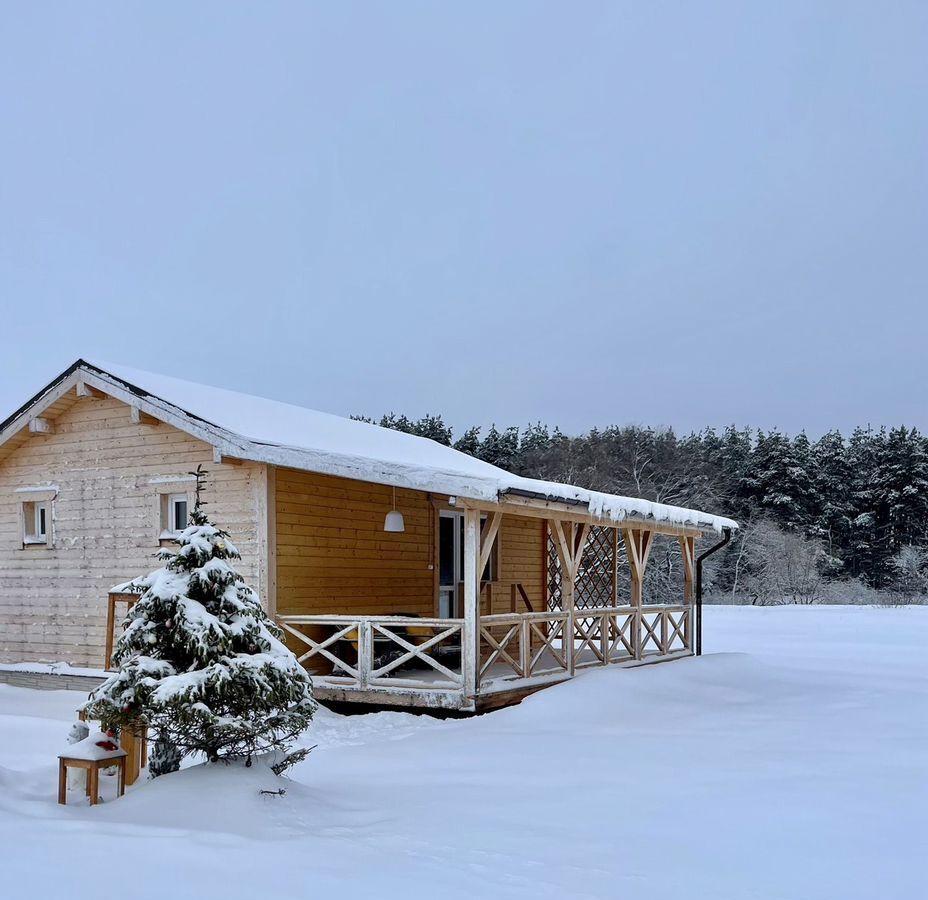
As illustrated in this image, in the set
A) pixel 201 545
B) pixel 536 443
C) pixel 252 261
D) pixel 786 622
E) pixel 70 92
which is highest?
pixel 70 92

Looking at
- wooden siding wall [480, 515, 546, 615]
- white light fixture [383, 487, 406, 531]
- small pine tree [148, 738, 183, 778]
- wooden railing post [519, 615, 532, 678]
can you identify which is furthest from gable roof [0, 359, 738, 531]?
small pine tree [148, 738, 183, 778]

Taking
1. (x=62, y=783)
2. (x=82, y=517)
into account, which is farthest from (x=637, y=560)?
(x=62, y=783)

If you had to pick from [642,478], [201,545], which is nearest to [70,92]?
[642,478]

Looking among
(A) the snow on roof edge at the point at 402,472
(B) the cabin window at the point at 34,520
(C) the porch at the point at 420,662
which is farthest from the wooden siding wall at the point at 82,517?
(C) the porch at the point at 420,662

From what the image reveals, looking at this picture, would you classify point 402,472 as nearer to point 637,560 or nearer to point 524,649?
point 524,649

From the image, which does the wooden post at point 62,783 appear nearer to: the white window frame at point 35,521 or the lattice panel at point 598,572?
the white window frame at point 35,521

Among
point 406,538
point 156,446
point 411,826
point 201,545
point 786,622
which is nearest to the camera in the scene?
point 411,826

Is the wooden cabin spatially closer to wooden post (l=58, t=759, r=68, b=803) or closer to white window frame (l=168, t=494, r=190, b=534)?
white window frame (l=168, t=494, r=190, b=534)

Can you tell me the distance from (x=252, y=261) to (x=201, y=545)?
47784 millimetres

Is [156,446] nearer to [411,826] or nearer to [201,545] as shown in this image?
[201,545]

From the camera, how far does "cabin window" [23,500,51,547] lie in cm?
1245

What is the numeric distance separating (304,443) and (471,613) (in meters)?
2.76

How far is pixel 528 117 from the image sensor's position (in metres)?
35.0

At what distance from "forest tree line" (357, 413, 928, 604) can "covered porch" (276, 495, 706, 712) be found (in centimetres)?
1749
